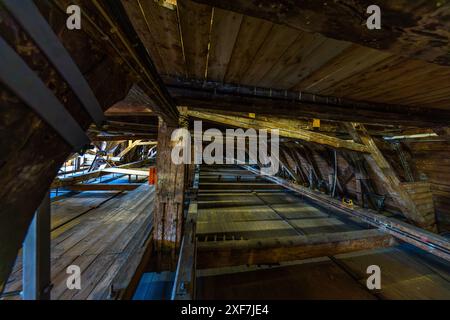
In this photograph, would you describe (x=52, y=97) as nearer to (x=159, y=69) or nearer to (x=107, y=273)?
(x=159, y=69)

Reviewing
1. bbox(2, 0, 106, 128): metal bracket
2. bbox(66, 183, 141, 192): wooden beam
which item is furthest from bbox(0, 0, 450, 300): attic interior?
bbox(66, 183, 141, 192): wooden beam

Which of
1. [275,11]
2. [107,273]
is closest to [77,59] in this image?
[275,11]

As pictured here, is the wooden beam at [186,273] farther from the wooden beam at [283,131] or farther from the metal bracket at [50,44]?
the wooden beam at [283,131]

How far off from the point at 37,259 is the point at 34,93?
2.42 feet

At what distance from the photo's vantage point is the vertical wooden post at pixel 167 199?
2.12m

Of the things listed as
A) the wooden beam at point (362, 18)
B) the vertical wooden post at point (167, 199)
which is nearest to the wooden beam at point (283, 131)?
the vertical wooden post at point (167, 199)

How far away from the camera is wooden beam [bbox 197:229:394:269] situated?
2.13m

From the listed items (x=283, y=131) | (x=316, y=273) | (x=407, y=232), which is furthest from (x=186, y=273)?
(x=407, y=232)

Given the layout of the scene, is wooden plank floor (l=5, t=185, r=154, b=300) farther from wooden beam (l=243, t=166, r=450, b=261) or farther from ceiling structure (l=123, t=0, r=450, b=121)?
wooden beam (l=243, t=166, r=450, b=261)

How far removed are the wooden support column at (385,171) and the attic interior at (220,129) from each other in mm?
38

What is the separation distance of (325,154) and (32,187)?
6042 mm

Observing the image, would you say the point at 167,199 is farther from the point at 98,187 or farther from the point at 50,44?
the point at 98,187
